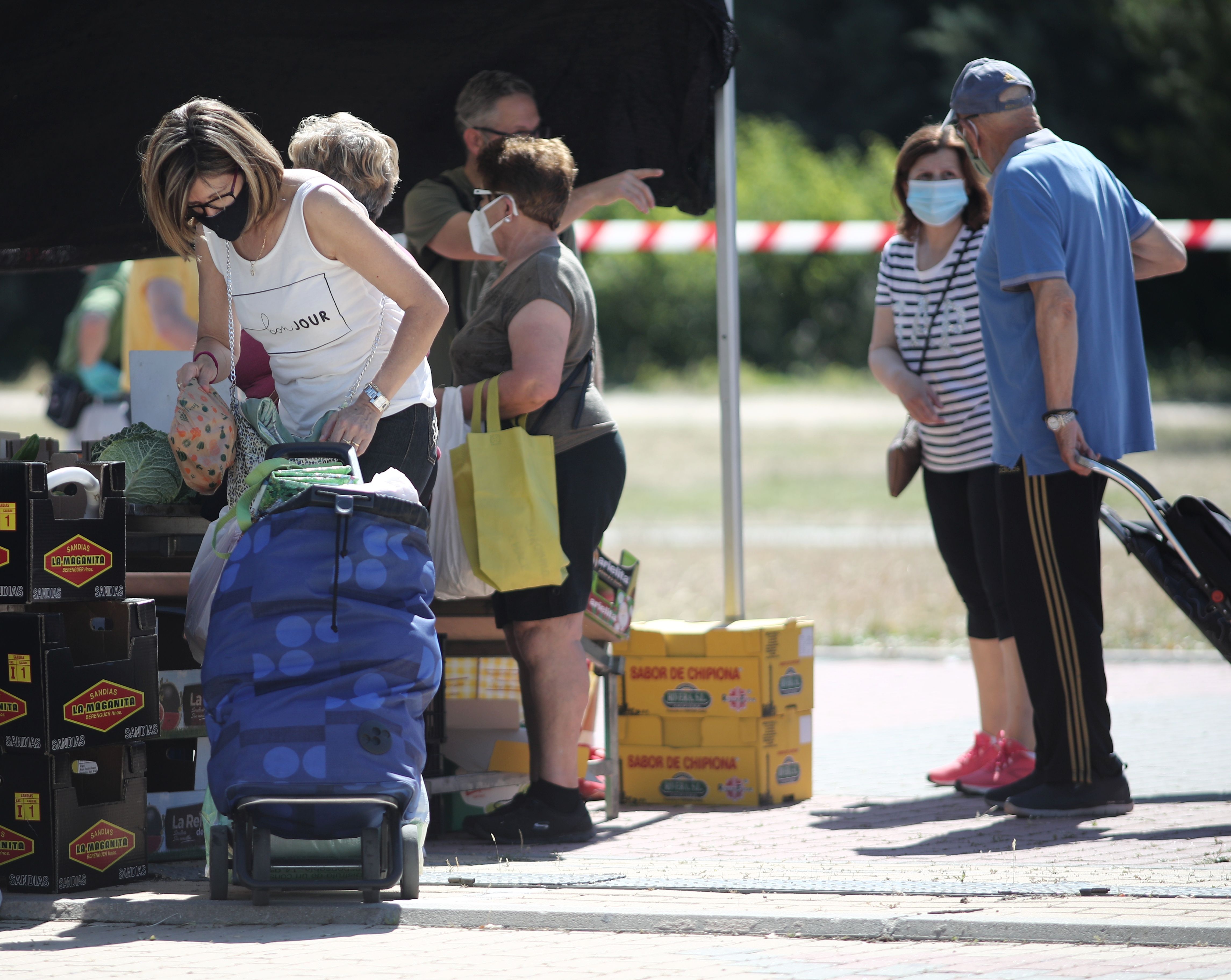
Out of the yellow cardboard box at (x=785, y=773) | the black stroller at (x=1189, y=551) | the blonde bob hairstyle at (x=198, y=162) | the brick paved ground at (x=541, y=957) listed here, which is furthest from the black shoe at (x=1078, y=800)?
the blonde bob hairstyle at (x=198, y=162)

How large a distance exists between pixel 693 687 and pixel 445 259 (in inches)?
72.2

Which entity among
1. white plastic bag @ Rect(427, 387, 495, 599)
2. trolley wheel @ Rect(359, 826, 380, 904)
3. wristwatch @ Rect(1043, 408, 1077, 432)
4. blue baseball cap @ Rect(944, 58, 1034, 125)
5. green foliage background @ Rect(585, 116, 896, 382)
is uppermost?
green foliage background @ Rect(585, 116, 896, 382)

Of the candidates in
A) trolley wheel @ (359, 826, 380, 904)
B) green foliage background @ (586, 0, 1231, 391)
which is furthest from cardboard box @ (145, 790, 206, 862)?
green foliage background @ (586, 0, 1231, 391)

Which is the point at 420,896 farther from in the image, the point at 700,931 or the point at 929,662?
the point at 929,662

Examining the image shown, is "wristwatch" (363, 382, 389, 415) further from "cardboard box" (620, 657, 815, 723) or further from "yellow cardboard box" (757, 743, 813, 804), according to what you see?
"yellow cardboard box" (757, 743, 813, 804)

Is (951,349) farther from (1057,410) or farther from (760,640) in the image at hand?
(760,640)

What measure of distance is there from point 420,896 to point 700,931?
0.73 m

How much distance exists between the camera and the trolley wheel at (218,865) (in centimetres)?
395

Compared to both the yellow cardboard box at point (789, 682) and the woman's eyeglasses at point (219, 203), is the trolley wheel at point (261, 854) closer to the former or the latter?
the woman's eyeglasses at point (219, 203)

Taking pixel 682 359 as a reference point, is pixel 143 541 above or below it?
below

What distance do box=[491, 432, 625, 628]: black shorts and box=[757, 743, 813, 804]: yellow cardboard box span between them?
1017 mm

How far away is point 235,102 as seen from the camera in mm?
6219

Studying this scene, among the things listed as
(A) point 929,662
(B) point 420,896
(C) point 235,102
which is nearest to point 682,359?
(A) point 929,662

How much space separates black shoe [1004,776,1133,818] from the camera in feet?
16.8
